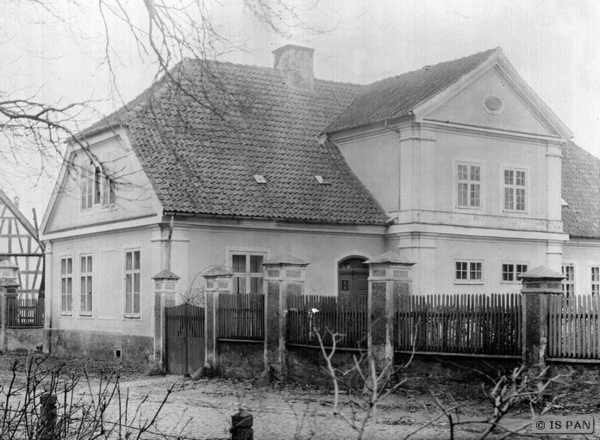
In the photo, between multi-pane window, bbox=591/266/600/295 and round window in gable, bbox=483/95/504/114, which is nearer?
round window in gable, bbox=483/95/504/114

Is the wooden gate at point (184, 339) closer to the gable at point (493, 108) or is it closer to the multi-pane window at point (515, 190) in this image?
the gable at point (493, 108)

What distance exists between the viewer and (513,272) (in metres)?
25.3

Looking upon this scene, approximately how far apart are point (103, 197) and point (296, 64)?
23.2 ft

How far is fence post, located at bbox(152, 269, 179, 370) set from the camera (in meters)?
19.8

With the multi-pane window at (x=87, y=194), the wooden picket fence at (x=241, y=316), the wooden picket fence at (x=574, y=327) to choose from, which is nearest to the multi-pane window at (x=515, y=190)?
the wooden picket fence at (x=241, y=316)

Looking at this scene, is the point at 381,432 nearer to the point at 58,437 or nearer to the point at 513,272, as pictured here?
the point at 58,437

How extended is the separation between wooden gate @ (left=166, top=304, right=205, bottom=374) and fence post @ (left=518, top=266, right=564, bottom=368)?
7181 mm

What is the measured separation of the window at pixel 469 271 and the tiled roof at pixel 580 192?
417 cm

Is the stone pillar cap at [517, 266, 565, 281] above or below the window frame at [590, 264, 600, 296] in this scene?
above

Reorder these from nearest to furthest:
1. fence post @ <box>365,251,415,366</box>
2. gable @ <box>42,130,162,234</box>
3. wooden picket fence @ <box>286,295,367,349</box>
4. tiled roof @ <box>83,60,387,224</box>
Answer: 1. fence post @ <box>365,251,415,366</box>
2. wooden picket fence @ <box>286,295,367,349</box>
3. gable @ <box>42,130,162,234</box>
4. tiled roof @ <box>83,60,387,224</box>

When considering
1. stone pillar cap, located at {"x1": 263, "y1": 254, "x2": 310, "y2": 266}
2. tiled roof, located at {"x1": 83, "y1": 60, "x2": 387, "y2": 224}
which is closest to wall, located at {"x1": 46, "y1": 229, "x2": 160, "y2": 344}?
tiled roof, located at {"x1": 83, "y1": 60, "x2": 387, "y2": 224}

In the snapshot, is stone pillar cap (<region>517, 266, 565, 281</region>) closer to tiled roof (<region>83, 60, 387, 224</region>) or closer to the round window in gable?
tiled roof (<region>83, 60, 387, 224</region>)

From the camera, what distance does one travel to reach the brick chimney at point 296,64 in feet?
91.4

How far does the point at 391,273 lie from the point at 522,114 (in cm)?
1151
